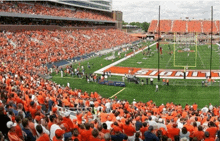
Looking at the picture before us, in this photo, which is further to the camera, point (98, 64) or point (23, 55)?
point (98, 64)

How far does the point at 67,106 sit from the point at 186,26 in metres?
93.8

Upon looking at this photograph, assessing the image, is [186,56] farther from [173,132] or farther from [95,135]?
[95,135]

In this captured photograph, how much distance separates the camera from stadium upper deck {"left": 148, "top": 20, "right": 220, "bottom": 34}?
314 ft

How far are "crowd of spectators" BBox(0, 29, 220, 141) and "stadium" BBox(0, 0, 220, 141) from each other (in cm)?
2

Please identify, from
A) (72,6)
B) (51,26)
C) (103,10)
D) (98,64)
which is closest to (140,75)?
(98,64)

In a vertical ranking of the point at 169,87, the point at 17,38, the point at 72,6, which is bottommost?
the point at 169,87

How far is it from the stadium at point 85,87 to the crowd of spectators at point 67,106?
0.08ft

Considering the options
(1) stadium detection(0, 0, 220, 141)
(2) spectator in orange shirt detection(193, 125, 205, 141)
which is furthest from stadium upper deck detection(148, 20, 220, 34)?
(2) spectator in orange shirt detection(193, 125, 205, 141)

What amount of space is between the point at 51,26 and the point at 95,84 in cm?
2510

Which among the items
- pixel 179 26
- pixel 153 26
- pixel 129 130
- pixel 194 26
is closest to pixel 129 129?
pixel 129 130

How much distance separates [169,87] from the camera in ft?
75.5

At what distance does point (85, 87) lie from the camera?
2395 cm

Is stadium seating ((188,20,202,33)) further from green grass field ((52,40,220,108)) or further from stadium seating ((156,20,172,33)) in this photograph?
green grass field ((52,40,220,108))

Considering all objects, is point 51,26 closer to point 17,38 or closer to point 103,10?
point 17,38
